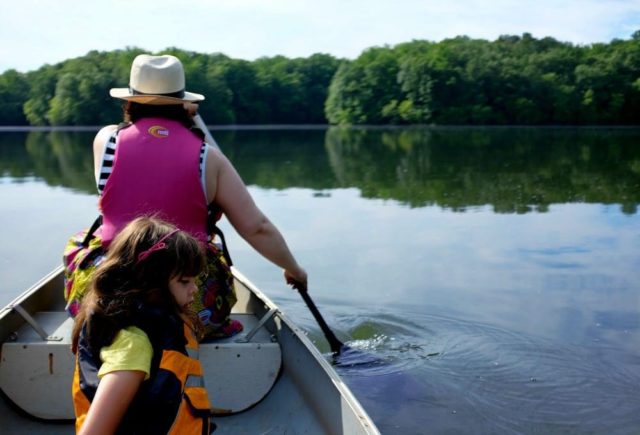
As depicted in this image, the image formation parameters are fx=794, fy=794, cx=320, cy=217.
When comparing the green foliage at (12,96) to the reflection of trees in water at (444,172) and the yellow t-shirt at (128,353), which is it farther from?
the yellow t-shirt at (128,353)

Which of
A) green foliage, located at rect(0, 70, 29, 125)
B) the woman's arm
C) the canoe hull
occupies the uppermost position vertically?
the woman's arm

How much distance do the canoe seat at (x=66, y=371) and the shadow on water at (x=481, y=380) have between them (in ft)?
4.20

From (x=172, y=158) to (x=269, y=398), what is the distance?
1.13 meters

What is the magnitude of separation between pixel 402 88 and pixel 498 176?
48.0 meters

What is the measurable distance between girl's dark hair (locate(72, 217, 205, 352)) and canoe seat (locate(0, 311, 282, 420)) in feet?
4.37

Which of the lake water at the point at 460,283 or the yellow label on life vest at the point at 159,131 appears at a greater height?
the yellow label on life vest at the point at 159,131

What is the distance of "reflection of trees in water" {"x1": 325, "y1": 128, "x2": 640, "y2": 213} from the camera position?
1361cm

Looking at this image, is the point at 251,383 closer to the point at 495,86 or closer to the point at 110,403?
the point at 110,403

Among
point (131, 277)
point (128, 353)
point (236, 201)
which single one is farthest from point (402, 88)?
point (128, 353)

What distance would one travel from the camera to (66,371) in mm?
3150

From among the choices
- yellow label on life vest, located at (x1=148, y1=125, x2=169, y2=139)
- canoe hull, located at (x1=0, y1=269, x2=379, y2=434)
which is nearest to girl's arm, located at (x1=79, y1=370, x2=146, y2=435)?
canoe hull, located at (x1=0, y1=269, x2=379, y2=434)

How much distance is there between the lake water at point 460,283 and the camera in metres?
4.84

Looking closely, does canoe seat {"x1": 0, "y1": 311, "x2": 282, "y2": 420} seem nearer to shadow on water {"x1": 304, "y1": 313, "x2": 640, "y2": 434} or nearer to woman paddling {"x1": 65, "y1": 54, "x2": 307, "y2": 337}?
woman paddling {"x1": 65, "y1": 54, "x2": 307, "y2": 337}

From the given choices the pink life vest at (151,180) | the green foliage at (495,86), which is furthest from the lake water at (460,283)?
the green foliage at (495,86)
